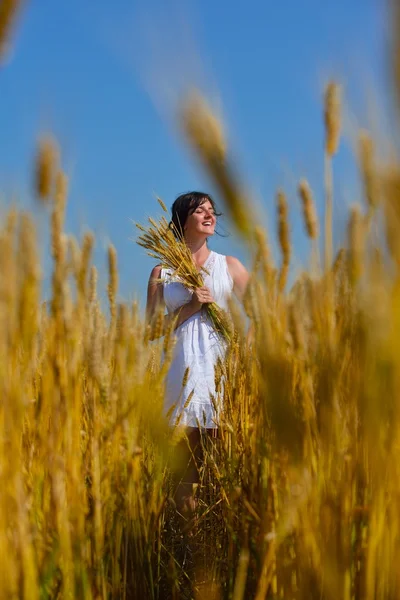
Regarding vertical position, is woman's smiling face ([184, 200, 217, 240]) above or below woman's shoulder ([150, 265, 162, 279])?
above

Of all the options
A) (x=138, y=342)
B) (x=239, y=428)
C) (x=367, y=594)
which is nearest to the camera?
(x=367, y=594)

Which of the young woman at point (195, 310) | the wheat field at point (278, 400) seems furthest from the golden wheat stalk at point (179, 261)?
the wheat field at point (278, 400)

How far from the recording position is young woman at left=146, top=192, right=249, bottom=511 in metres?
2.72

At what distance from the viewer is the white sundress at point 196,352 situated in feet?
8.93

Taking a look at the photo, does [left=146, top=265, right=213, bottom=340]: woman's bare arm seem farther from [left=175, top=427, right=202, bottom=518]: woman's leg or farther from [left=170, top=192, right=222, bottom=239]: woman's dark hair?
[left=175, top=427, right=202, bottom=518]: woman's leg

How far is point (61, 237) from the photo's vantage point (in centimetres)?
105

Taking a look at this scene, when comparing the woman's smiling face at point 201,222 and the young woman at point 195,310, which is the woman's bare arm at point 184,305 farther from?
the woman's smiling face at point 201,222

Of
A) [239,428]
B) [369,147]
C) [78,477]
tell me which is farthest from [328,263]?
[239,428]

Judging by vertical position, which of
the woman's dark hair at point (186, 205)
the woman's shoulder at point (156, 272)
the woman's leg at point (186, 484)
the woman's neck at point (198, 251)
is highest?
the woman's dark hair at point (186, 205)

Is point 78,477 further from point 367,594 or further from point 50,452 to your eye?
point 367,594

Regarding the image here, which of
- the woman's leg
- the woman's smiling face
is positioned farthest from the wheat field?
the woman's smiling face

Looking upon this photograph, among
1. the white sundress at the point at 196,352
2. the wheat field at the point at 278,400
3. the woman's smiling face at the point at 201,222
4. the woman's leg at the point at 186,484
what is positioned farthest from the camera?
the woman's smiling face at the point at 201,222

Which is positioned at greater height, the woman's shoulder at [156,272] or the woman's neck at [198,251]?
the woman's neck at [198,251]

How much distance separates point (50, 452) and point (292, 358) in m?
0.41
